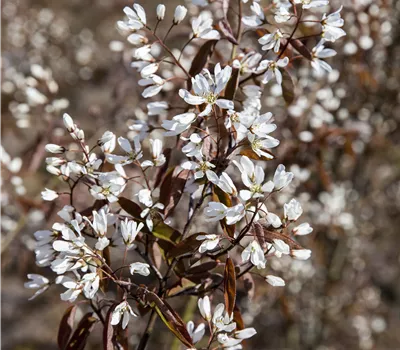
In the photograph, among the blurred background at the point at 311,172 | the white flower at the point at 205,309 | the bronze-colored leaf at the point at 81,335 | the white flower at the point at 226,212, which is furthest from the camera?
the blurred background at the point at 311,172

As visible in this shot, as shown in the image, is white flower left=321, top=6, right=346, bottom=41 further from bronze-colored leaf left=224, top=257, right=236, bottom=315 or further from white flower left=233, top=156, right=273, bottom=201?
bronze-colored leaf left=224, top=257, right=236, bottom=315

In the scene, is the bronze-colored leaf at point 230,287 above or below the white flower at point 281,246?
below

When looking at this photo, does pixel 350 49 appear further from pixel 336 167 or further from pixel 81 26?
pixel 81 26

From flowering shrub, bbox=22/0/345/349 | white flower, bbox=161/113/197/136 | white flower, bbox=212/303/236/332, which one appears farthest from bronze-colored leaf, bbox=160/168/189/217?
white flower, bbox=212/303/236/332

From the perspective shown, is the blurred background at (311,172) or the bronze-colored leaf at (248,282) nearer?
the bronze-colored leaf at (248,282)

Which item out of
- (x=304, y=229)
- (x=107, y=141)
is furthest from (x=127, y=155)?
(x=304, y=229)

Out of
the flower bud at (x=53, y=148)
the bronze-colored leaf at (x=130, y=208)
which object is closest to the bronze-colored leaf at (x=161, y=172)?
the bronze-colored leaf at (x=130, y=208)

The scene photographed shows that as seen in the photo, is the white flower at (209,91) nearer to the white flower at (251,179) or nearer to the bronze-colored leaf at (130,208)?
the white flower at (251,179)

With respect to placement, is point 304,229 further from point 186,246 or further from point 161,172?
point 161,172
